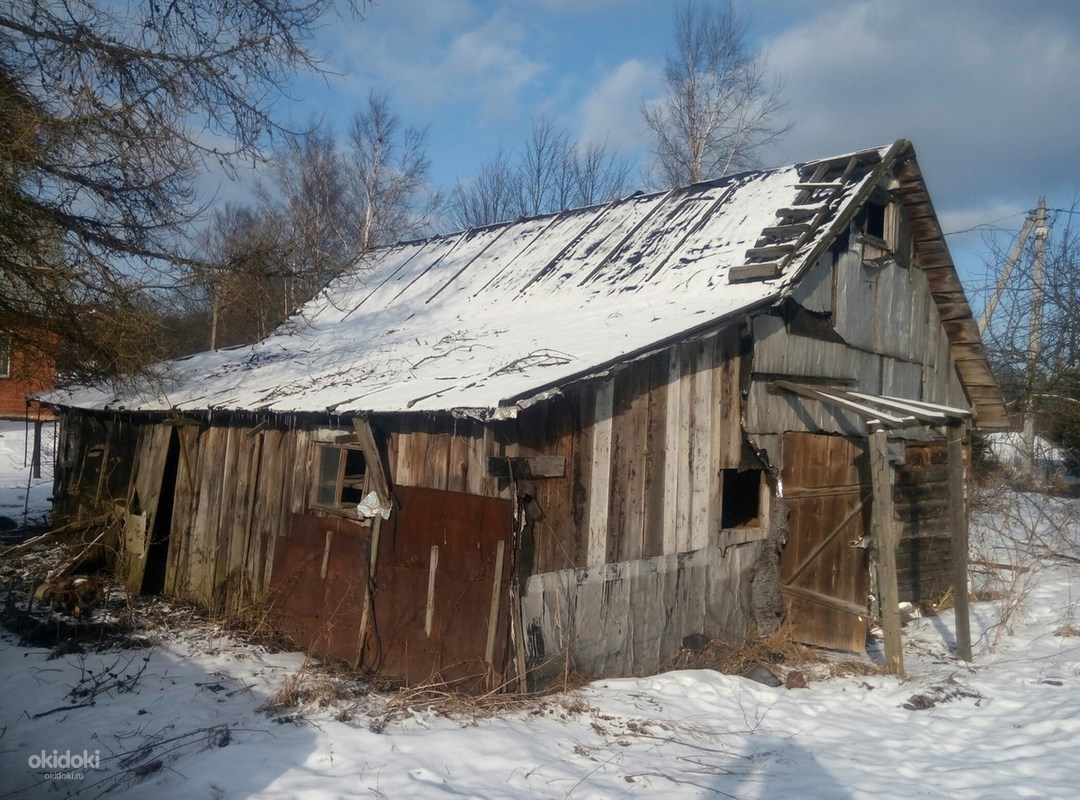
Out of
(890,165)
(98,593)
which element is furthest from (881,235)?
(98,593)

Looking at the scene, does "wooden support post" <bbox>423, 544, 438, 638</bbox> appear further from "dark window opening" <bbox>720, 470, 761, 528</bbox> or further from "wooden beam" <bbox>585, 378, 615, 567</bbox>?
"dark window opening" <bbox>720, 470, 761, 528</bbox>

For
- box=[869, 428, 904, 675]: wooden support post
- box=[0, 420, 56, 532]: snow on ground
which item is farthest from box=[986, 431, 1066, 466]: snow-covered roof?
box=[0, 420, 56, 532]: snow on ground

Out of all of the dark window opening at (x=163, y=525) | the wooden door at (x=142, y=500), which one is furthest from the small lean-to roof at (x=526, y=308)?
the dark window opening at (x=163, y=525)

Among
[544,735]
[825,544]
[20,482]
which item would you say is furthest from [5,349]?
[20,482]

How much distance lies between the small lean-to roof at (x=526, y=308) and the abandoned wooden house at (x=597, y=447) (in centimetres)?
6

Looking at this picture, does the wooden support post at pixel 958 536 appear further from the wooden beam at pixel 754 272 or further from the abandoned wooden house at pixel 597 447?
the wooden beam at pixel 754 272

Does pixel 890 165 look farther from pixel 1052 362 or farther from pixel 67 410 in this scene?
pixel 1052 362

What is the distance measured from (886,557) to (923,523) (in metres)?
3.99

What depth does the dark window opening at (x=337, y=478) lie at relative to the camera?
26.1 ft

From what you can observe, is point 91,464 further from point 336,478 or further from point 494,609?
point 494,609

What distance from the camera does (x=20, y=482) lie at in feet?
60.9

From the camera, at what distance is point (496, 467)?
6.33 metres

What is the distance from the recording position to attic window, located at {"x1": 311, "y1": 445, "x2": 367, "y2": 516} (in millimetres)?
7953

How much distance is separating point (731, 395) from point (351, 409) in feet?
12.2
